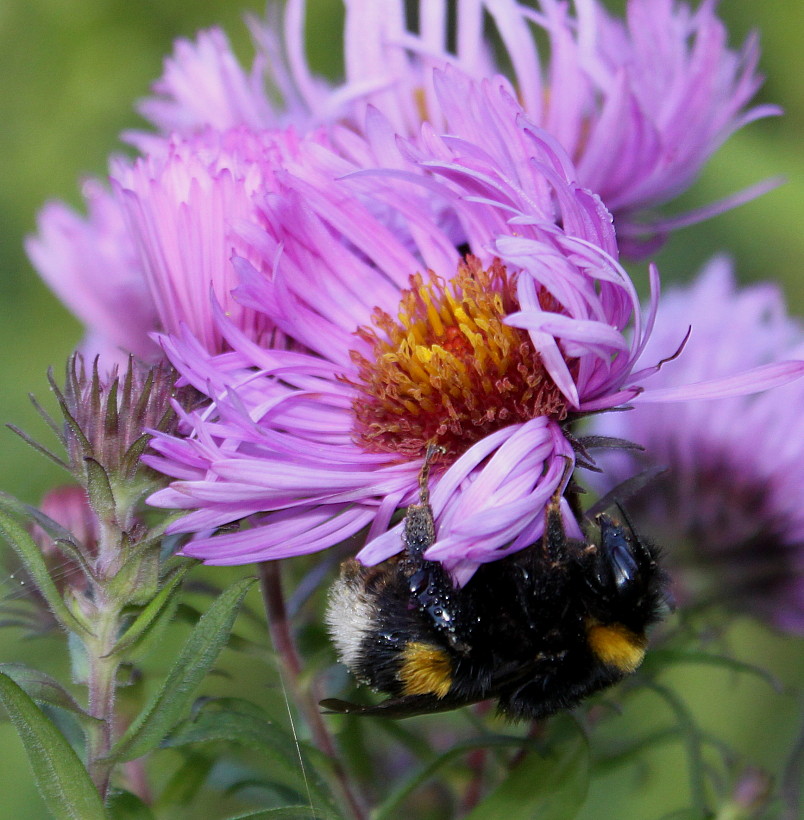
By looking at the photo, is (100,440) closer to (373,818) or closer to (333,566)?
(333,566)

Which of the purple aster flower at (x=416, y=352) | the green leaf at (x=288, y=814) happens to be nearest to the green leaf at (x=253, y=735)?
the green leaf at (x=288, y=814)

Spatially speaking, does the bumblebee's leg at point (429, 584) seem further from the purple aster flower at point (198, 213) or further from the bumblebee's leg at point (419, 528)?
the purple aster flower at point (198, 213)

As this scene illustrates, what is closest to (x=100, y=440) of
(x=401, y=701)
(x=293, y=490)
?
(x=293, y=490)

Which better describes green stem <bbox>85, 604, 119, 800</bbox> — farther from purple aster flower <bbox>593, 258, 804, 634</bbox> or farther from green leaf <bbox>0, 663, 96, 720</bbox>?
purple aster flower <bbox>593, 258, 804, 634</bbox>

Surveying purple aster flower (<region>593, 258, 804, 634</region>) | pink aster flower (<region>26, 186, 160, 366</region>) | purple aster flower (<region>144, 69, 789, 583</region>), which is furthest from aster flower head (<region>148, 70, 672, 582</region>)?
purple aster flower (<region>593, 258, 804, 634</region>)

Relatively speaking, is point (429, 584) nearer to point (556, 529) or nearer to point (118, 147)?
point (556, 529)
